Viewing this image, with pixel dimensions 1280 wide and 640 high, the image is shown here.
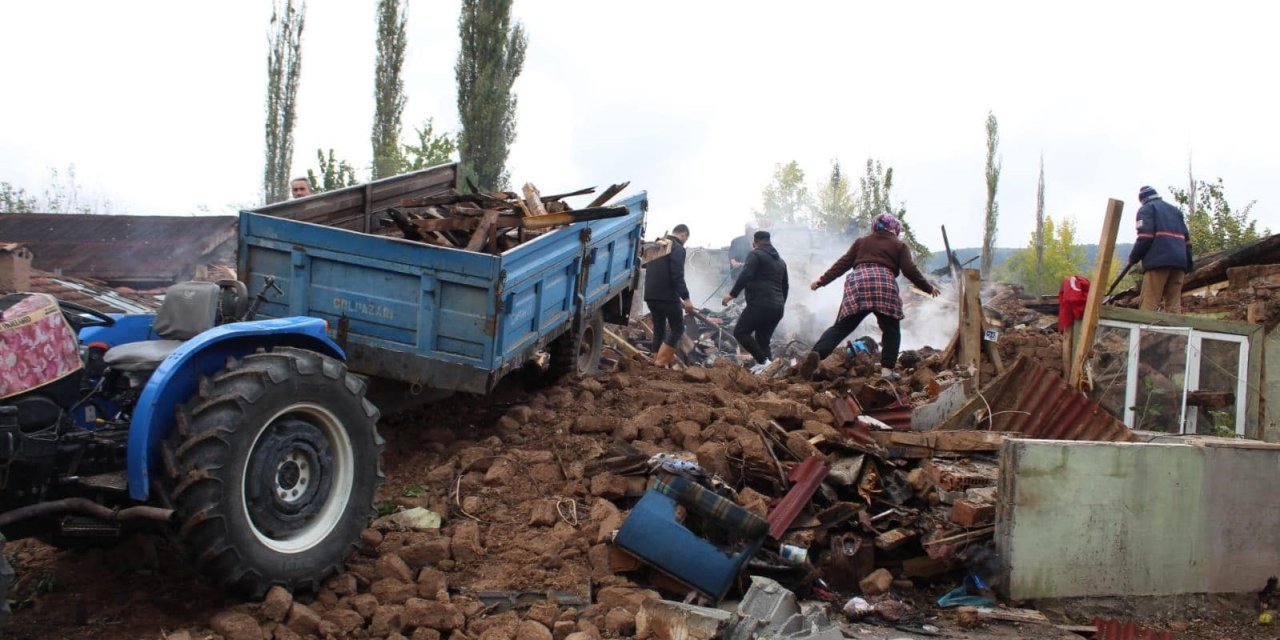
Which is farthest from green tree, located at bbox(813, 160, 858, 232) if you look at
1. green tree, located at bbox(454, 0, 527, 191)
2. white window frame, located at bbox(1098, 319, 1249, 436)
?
white window frame, located at bbox(1098, 319, 1249, 436)

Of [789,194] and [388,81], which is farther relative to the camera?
[789,194]

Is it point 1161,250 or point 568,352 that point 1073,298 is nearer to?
point 1161,250

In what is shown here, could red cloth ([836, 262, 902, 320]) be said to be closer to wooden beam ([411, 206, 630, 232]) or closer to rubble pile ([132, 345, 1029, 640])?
rubble pile ([132, 345, 1029, 640])

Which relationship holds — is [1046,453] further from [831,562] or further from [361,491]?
[361,491]

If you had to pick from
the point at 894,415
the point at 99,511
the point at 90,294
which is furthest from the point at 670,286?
the point at 90,294

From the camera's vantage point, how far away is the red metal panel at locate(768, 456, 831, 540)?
5924 mm

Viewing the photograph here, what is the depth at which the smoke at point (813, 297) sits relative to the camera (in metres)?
20.3

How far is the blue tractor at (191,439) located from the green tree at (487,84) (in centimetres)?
1899

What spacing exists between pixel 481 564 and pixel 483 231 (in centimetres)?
259

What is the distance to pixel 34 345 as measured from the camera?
3.92m

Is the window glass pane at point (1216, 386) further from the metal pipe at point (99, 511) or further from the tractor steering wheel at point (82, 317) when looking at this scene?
the tractor steering wheel at point (82, 317)

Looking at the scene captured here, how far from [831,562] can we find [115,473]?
3826 millimetres

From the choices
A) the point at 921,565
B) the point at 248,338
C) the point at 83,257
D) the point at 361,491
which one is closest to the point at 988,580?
Result: the point at 921,565

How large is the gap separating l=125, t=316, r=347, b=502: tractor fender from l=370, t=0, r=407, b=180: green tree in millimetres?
20535
